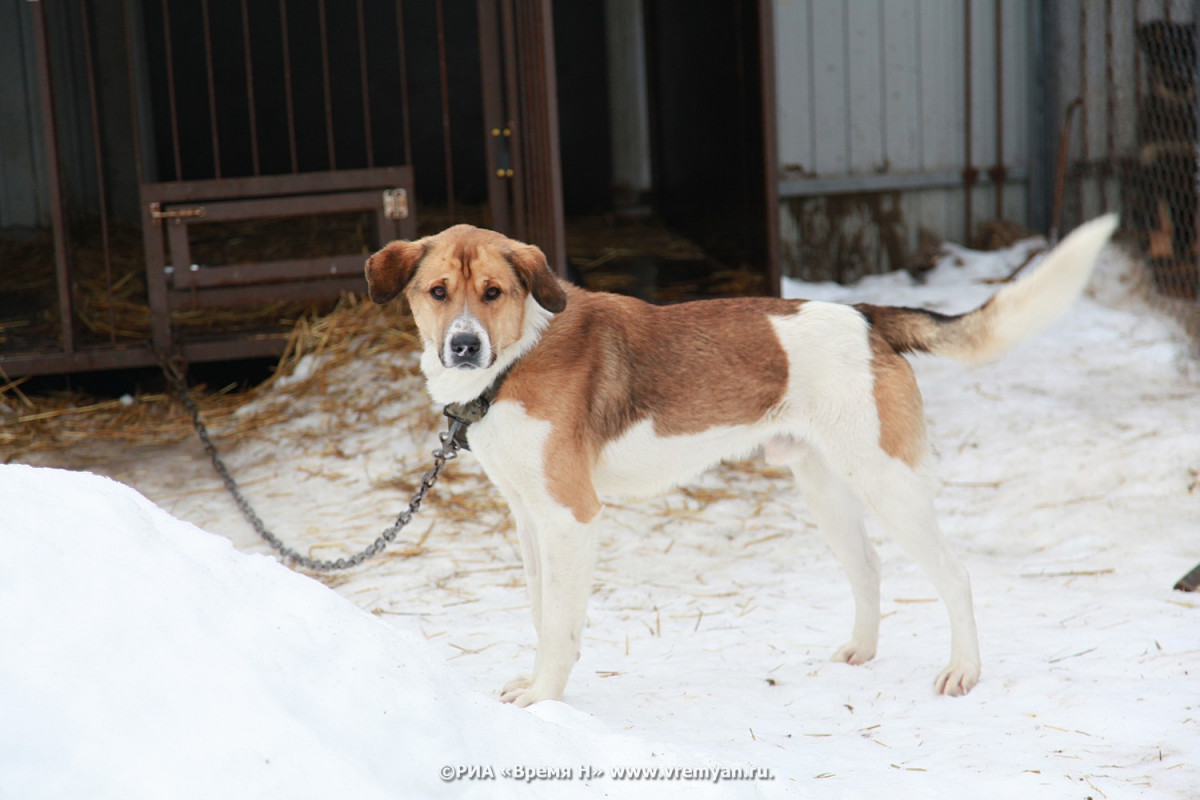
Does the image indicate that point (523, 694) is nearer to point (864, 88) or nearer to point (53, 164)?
point (53, 164)

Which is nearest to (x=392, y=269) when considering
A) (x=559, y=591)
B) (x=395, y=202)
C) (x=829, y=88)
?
(x=559, y=591)

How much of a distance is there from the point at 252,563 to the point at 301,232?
21.2ft

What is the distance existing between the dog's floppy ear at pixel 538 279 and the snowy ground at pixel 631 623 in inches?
41.2

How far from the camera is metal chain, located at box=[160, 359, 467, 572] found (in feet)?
11.0

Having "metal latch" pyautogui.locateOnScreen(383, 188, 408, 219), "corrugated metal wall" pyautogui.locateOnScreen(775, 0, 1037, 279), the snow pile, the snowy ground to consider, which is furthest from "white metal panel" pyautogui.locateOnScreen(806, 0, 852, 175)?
the snow pile

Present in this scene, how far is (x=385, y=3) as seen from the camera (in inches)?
402

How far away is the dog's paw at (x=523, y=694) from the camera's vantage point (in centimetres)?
314

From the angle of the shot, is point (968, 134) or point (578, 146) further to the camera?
point (578, 146)

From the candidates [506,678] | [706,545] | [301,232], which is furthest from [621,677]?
[301,232]

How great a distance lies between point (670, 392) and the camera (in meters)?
3.36

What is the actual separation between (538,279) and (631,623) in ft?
4.67

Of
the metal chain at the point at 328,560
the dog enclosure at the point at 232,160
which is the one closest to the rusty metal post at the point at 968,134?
the dog enclosure at the point at 232,160

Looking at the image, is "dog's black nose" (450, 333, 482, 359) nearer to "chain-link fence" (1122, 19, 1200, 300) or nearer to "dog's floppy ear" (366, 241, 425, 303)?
"dog's floppy ear" (366, 241, 425, 303)

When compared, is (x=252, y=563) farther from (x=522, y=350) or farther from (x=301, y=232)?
(x=301, y=232)
